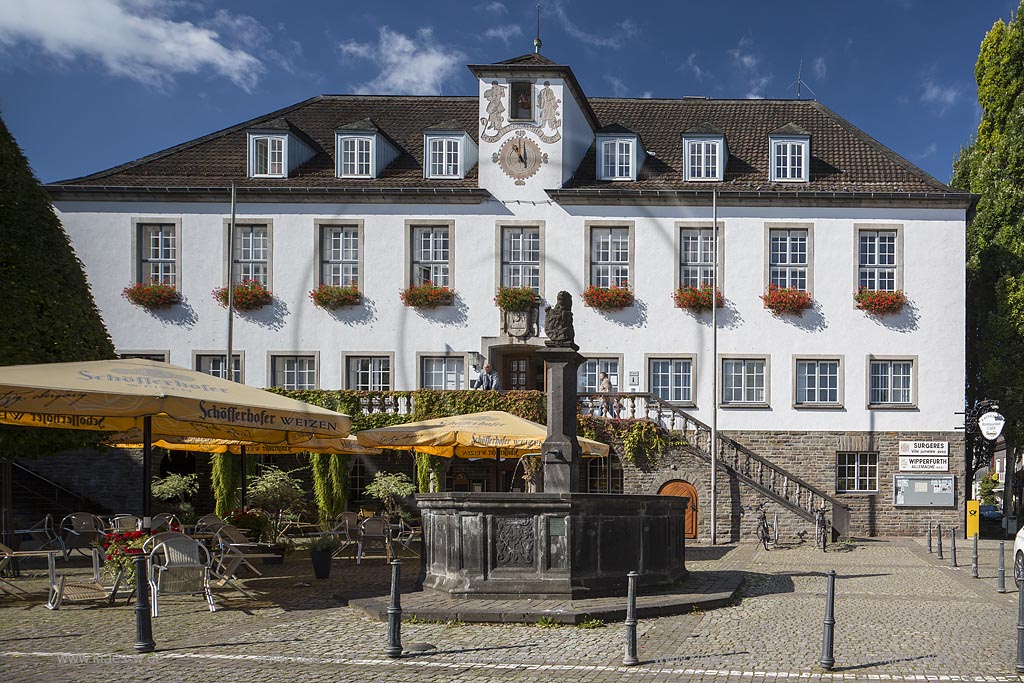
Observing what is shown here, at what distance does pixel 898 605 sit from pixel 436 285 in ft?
58.0

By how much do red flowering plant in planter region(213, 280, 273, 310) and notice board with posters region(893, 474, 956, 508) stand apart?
17637 mm

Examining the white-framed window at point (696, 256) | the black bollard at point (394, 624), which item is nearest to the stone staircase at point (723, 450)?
the white-framed window at point (696, 256)

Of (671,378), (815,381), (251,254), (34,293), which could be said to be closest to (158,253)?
(251,254)

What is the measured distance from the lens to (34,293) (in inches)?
761

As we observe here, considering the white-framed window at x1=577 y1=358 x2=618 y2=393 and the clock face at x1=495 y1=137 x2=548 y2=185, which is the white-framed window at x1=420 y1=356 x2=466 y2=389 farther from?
the clock face at x1=495 y1=137 x2=548 y2=185

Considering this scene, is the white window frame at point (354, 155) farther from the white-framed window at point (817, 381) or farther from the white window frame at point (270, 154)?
the white-framed window at point (817, 381)

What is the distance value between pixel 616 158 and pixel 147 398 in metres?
20.2

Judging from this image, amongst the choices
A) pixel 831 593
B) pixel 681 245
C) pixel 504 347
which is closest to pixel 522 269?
pixel 504 347

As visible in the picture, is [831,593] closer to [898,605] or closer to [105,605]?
[898,605]

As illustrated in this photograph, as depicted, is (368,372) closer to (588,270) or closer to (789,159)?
(588,270)

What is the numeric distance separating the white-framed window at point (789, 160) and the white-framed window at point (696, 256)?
2731 mm

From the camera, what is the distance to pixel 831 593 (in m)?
9.93

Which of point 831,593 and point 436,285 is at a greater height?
point 436,285

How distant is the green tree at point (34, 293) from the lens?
18797 millimetres
